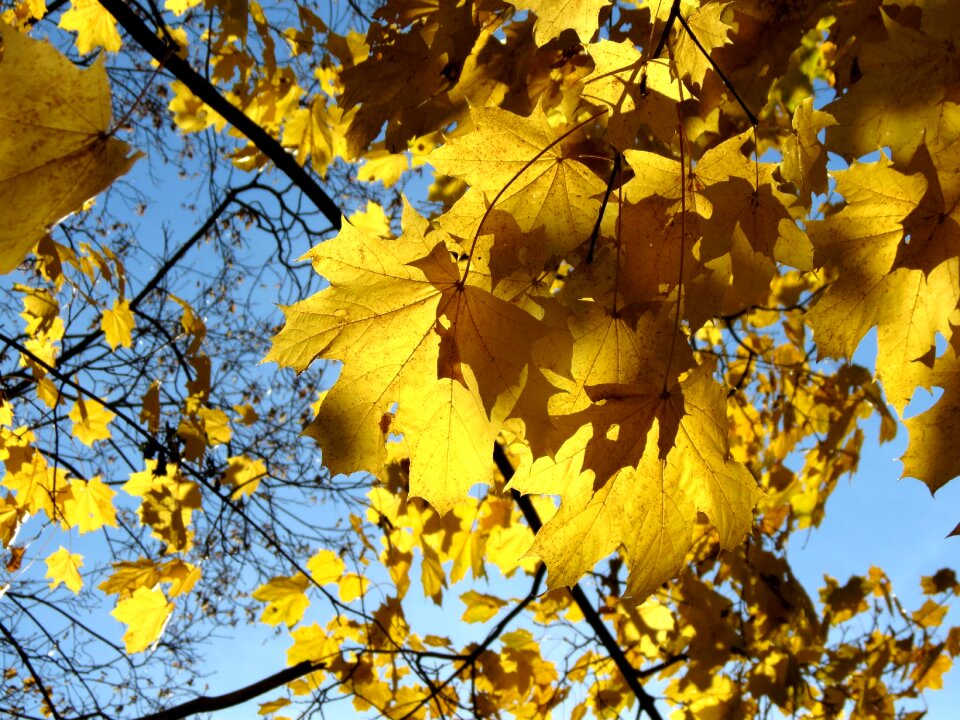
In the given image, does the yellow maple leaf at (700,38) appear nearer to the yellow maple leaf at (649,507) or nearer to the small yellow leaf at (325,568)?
the yellow maple leaf at (649,507)

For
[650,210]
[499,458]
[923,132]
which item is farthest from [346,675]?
[923,132]

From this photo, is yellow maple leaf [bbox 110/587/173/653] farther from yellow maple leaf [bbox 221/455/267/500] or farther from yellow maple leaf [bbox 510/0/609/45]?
yellow maple leaf [bbox 510/0/609/45]

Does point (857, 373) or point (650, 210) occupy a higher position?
point (857, 373)

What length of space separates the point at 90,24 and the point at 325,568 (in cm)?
272

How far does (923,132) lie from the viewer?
3.68 ft

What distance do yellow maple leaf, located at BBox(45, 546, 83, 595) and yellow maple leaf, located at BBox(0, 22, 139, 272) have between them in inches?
117

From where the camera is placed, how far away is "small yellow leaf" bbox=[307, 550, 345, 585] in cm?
330

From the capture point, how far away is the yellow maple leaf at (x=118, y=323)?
3070 mm

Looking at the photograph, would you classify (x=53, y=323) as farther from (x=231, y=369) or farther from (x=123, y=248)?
(x=231, y=369)

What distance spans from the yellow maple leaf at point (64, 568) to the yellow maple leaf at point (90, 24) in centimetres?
236

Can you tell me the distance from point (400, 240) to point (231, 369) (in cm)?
354

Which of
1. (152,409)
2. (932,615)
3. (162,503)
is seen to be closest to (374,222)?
(152,409)

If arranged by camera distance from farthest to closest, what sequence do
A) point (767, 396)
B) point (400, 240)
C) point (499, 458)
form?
point (767, 396) < point (499, 458) < point (400, 240)

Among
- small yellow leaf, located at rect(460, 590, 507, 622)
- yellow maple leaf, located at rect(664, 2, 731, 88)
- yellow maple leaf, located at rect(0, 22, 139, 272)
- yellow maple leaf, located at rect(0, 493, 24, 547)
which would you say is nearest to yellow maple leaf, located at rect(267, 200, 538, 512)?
yellow maple leaf, located at rect(0, 22, 139, 272)
